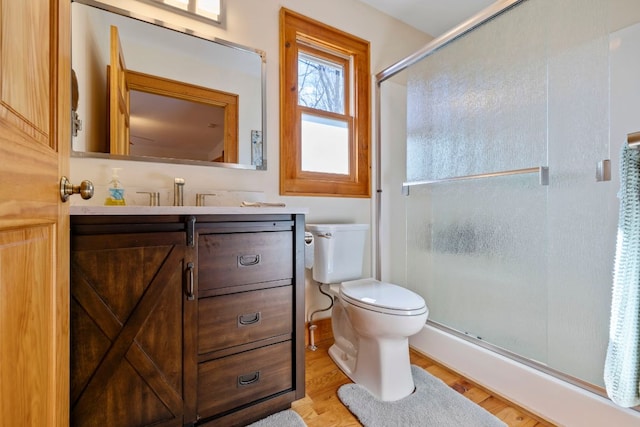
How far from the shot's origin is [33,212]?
45 cm

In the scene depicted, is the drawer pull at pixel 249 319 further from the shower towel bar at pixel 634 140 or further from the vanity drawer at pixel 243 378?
the shower towel bar at pixel 634 140

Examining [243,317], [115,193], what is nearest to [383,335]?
[243,317]

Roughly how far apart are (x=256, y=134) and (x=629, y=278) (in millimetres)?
1756

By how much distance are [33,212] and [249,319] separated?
809 mm

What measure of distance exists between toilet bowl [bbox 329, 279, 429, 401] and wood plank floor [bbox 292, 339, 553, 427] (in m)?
0.13

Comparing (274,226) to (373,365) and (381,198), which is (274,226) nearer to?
(373,365)

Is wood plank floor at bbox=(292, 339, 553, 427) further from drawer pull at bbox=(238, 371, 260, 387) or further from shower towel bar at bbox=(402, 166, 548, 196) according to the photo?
shower towel bar at bbox=(402, 166, 548, 196)

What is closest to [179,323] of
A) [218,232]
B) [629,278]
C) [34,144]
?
[218,232]

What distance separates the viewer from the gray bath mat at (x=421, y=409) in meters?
1.18

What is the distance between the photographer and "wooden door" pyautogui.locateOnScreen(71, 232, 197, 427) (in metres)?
0.85

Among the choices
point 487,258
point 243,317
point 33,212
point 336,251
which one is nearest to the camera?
point 33,212

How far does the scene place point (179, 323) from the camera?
0.98 m

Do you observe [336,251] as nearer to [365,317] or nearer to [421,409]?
[365,317]

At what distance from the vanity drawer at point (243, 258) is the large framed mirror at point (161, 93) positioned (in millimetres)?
643
